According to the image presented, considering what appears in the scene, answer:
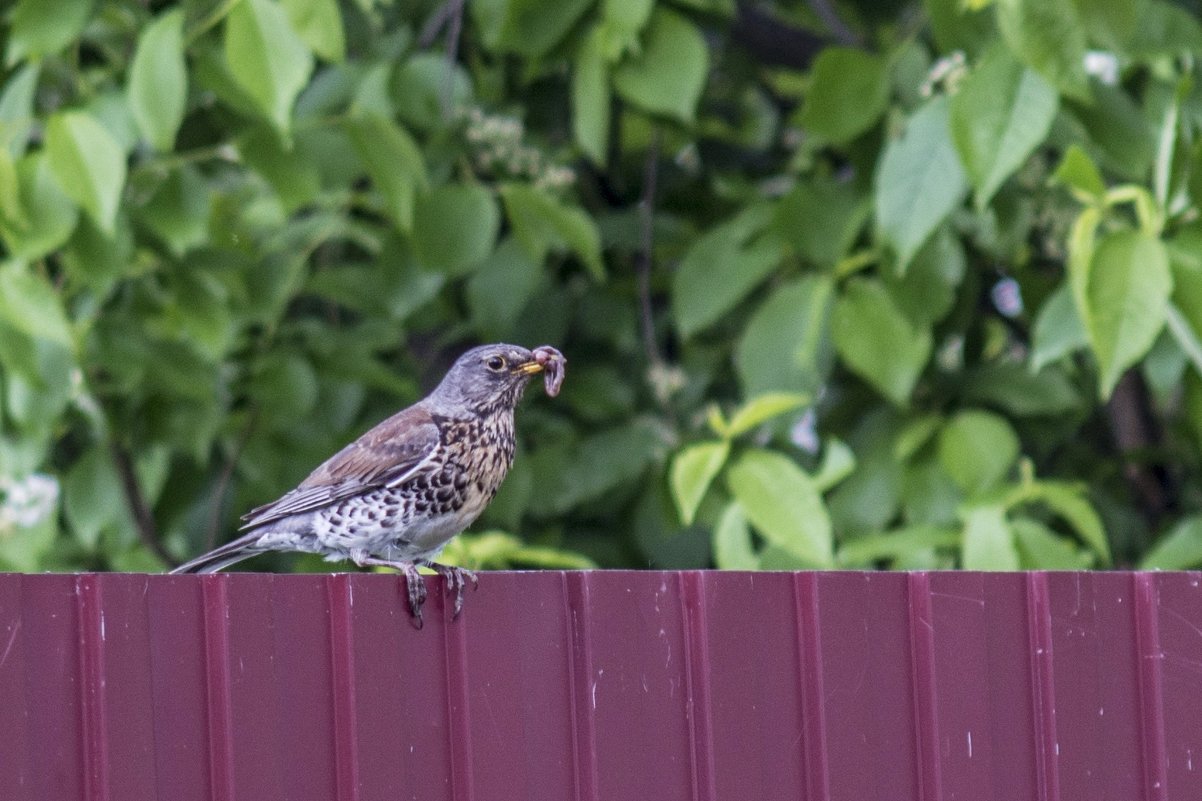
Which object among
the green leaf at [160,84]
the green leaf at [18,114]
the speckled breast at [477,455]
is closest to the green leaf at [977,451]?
the speckled breast at [477,455]

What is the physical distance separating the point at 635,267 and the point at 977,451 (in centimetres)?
157

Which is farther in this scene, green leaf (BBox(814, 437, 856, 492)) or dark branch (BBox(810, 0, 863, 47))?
dark branch (BBox(810, 0, 863, 47))

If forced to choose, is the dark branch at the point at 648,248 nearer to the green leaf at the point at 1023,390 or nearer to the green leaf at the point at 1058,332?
the green leaf at the point at 1023,390

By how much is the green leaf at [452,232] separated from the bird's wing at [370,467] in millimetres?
978

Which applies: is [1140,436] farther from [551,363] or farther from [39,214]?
[39,214]

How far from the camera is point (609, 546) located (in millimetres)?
5496

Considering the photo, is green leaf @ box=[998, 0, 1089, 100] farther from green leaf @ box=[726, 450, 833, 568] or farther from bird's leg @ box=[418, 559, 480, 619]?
bird's leg @ box=[418, 559, 480, 619]

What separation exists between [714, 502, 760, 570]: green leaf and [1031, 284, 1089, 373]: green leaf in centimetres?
85

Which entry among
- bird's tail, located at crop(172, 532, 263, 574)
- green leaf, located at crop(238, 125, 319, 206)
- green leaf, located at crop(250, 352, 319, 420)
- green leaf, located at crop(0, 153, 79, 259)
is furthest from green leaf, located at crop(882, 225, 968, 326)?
green leaf, located at crop(0, 153, 79, 259)

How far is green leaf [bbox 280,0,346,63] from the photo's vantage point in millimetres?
3912

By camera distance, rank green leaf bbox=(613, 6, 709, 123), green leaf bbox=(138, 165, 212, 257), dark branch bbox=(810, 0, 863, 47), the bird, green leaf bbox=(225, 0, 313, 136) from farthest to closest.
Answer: dark branch bbox=(810, 0, 863, 47) → green leaf bbox=(613, 6, 709, 123) → green leaf bbox=(138, 165, 212, 257) → green leaf bbox=(225, 0, 313, 136) → the bird

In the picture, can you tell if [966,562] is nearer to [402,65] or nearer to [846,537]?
A: [846,537]

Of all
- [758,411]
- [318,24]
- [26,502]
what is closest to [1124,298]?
[758,411]

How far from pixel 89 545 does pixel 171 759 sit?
3.17 m
